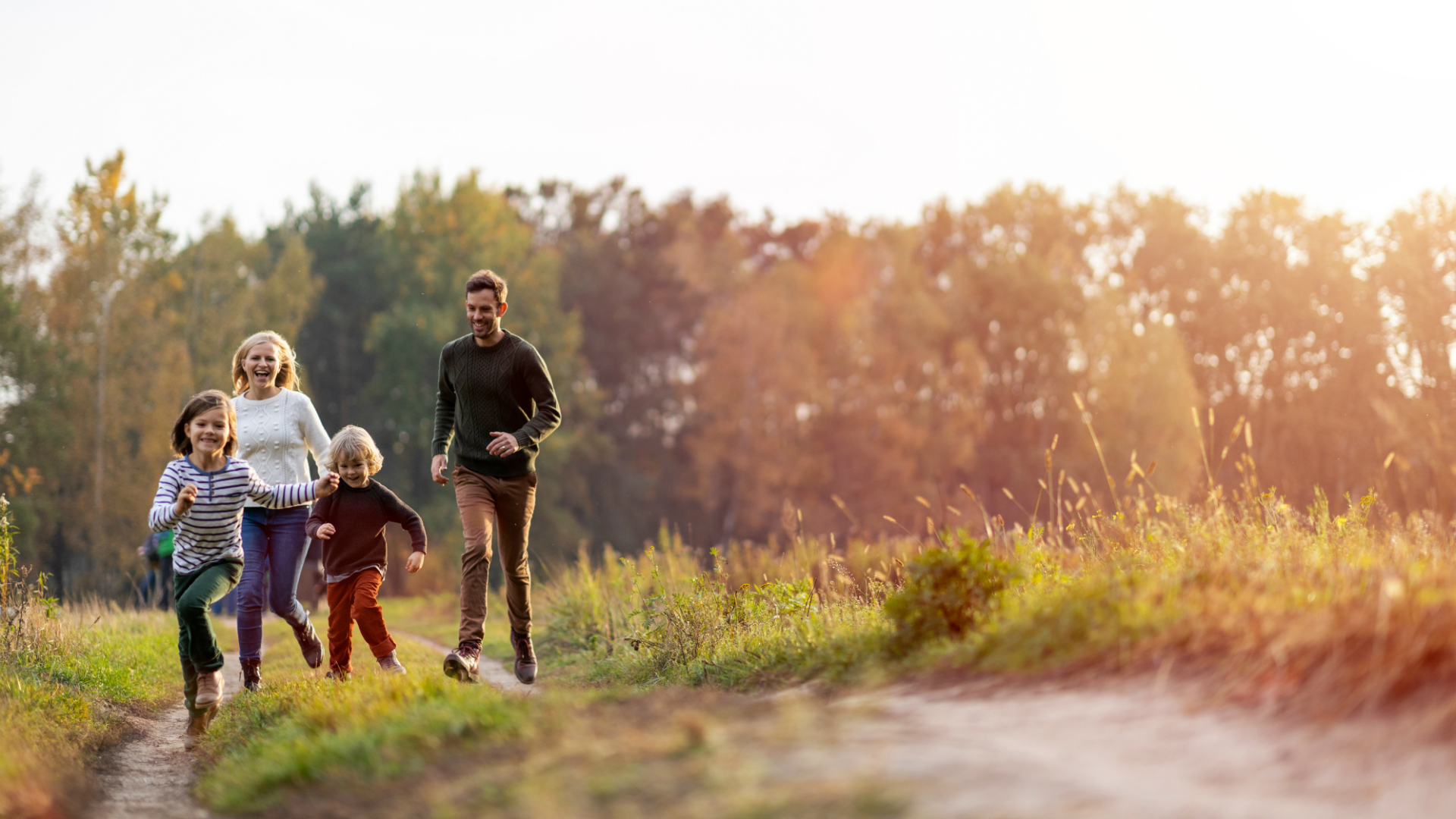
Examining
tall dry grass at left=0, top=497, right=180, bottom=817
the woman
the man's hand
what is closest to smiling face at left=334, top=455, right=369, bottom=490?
the woman

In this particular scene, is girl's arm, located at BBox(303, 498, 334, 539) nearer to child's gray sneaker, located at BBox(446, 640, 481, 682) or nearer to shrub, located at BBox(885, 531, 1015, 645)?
child's gray sneaker, located at BBox(446, 640, 481, 682)

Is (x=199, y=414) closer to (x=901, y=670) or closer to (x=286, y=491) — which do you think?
(x=286, y=491)

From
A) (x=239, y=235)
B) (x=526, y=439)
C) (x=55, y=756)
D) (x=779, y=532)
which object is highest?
(x=239, y=235)

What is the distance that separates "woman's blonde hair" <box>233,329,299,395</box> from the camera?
770 cm

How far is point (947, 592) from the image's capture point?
574cm

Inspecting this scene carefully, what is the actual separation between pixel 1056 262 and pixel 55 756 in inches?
1675

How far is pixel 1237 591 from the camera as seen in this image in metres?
4.85

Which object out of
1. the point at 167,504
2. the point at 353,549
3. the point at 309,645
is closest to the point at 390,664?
the point at 353,549

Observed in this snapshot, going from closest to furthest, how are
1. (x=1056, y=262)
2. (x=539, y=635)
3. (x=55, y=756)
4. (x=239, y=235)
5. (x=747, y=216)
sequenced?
1. (x=55, y=756)
2. (x=539, y=635)
3. (x=239, y=235)
4. (x=1056, y=262)
5. (x=747, y=216)

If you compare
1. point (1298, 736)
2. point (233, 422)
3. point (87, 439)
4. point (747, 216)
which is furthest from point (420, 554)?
point (747, 216)

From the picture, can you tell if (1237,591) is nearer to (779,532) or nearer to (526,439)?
(526,439)

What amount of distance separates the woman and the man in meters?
0.89

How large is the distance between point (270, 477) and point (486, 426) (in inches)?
55.7

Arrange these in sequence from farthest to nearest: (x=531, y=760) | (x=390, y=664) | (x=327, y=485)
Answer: (x=390, y=664) → (x=327, y=485) → (x=531, y=760)
